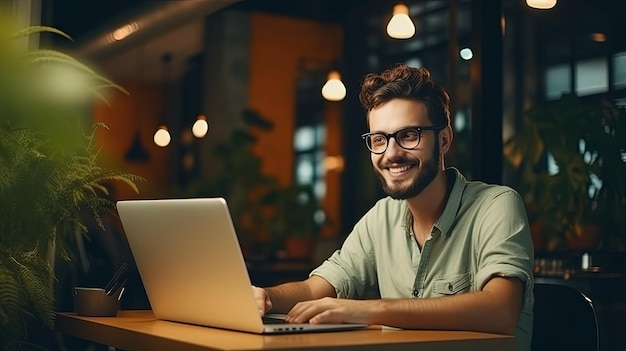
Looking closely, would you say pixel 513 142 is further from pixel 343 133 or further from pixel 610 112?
pixel 343 133

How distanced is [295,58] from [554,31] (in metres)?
4.16

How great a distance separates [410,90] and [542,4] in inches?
31.5

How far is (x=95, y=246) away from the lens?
424cm

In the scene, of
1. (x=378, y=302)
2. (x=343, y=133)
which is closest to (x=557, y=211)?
(x=378, y=302)

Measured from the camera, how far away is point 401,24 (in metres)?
4.21

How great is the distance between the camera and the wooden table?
65.3 inches

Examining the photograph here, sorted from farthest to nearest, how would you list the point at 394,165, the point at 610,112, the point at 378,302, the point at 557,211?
1. the point at 557,211
2. the point at 610,112
3. the point at 394,165
4. the point at 378,302

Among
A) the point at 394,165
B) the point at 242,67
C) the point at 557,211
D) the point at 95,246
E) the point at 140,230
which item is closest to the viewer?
the point at 140,230

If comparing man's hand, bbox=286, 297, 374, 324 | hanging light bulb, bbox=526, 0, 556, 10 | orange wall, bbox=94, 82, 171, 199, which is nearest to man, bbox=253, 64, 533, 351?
man's hand, bbox=286, 297, 374, 324

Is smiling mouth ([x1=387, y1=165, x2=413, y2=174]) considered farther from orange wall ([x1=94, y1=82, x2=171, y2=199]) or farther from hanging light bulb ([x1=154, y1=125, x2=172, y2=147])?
hanging light bulb ([x1=154, y1=125, x2=172, y2=147])

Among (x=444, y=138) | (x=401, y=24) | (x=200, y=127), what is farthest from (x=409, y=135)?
(x=200, y=127)

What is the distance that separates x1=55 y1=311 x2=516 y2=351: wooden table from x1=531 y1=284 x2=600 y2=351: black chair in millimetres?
460

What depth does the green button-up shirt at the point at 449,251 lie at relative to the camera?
2.24m

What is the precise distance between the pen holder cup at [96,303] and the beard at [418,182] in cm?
82
